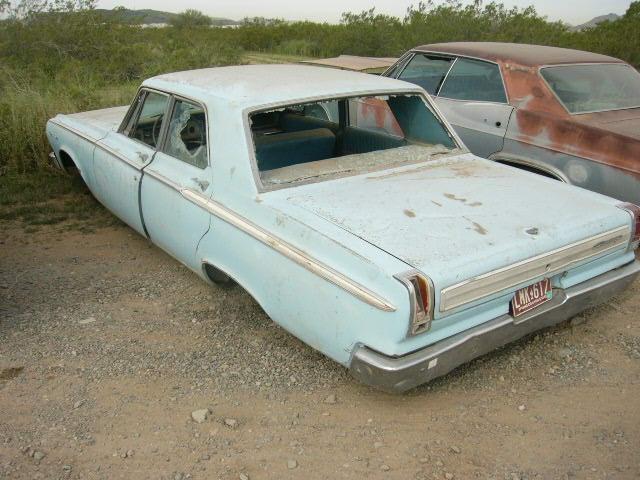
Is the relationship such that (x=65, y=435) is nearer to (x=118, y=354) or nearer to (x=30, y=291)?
(x=118, y=354)

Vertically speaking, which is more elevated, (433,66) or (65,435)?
(433,66)

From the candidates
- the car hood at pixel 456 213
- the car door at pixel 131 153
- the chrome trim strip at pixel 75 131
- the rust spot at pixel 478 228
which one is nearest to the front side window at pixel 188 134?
the car door at pixel 131 153

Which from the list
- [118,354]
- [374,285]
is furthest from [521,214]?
[118,354]

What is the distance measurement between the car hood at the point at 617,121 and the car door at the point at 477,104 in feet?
2.01

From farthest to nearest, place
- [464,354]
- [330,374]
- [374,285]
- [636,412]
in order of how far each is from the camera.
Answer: [330,374] → [636,412] → [464,354] → [374,285]

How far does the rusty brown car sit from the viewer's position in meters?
4.14

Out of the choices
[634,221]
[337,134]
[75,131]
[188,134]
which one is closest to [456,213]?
[634,221]

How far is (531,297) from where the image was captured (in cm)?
273

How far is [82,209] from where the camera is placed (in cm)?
523

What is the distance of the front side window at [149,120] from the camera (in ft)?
12.5

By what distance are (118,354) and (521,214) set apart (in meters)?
2.22

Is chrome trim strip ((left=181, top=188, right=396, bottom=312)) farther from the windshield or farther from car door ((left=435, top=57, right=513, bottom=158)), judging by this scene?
the windshield

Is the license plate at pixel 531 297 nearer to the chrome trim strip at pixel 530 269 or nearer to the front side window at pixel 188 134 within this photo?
the chrome trim strip at pixel 530 269

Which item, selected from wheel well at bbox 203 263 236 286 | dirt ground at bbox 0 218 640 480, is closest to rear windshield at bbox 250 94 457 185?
wheel well at bbox 203 263 236 286
